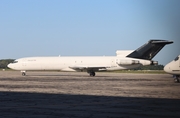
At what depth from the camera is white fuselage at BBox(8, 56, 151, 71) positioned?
233 feet

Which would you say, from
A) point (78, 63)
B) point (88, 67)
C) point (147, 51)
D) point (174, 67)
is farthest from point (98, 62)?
point (174, 67)

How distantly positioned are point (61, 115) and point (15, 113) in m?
1.95

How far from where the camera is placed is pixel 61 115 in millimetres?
14789

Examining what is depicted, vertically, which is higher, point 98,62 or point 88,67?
point 98,62

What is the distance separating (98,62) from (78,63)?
12.9ft

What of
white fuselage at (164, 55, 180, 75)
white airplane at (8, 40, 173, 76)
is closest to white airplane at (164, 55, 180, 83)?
white fuselage at (164, 55, 180, 75)

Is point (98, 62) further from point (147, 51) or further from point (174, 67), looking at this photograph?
point (174, 67)

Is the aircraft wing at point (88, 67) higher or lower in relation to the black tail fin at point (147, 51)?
lower

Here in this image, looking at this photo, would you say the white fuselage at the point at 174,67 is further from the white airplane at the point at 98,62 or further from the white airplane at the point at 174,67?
the white airplane at the point at 98,62

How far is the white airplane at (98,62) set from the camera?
2768 inches

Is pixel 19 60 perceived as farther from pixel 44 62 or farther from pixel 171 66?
pixel 171 66

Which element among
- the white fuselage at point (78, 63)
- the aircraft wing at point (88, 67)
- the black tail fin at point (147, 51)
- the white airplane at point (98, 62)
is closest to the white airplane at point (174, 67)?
→ the white airplane at point (98, 62)

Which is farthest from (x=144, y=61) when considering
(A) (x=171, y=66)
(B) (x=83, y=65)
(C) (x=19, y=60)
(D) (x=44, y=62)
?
(A) (x=171, y=66)

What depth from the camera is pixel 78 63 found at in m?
74.1
